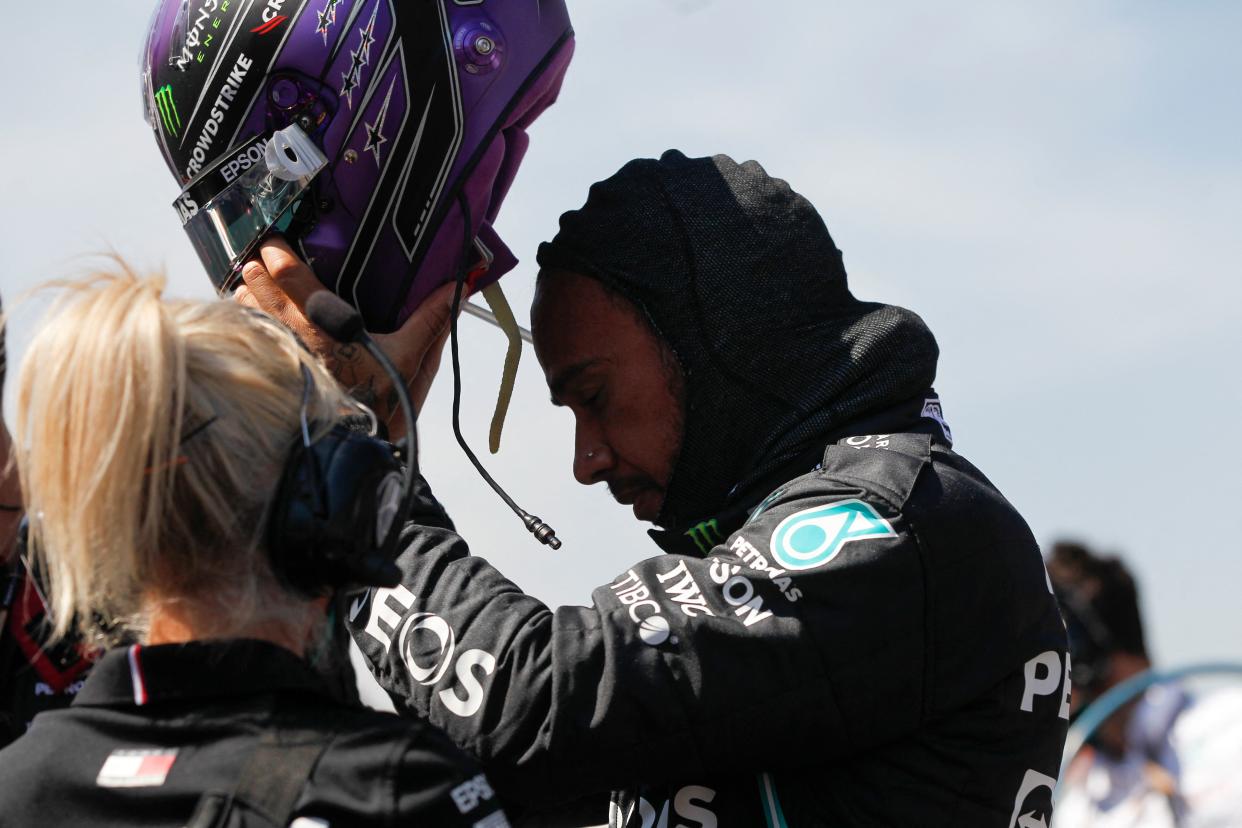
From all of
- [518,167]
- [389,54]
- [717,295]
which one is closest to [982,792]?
[717,295]

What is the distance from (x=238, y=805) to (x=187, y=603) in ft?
0.92

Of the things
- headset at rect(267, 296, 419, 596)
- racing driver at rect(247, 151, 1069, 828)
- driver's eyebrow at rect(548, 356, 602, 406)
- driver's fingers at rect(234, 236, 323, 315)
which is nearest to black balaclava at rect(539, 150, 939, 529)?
racing driver at rect(247, 151, 1069, 828)

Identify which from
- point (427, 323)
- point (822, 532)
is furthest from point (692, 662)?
point (427, 323)

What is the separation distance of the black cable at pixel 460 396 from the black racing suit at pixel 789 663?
37 centimetres

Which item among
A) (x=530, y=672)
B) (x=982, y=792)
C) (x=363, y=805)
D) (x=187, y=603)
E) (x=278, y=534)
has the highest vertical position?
(x=278, y=534)

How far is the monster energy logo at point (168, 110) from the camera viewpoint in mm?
2826

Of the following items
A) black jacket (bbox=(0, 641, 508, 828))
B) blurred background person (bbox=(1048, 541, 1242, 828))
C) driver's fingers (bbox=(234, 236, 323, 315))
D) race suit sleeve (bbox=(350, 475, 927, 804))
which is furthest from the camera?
driver's fingers (bbox=(234, 236, 323, 315))

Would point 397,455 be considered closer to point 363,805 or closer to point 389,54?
point 363,805

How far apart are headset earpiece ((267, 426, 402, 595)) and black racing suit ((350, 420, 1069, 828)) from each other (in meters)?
0.48

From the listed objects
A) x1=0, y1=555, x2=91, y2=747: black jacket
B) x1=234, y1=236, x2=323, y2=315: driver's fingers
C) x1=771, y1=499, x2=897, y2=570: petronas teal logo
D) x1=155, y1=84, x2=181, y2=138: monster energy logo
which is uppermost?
x1=155, y1=84, x2=181, y2=138: monster energy logo

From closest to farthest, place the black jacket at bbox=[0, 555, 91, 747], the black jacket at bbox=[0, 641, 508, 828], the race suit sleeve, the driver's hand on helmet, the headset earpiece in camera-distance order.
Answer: the black jacket at bbox=[0, 641, 508, 828] < the headset earpiece < the race suit sleeve < the driver's hand on helmet < the black jacket at bbox=[0, 555, 91, 747]

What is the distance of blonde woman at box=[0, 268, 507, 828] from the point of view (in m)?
1.52

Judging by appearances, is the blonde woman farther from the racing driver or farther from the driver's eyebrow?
the driver's eyebrow

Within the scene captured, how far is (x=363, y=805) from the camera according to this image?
149 centimetres
